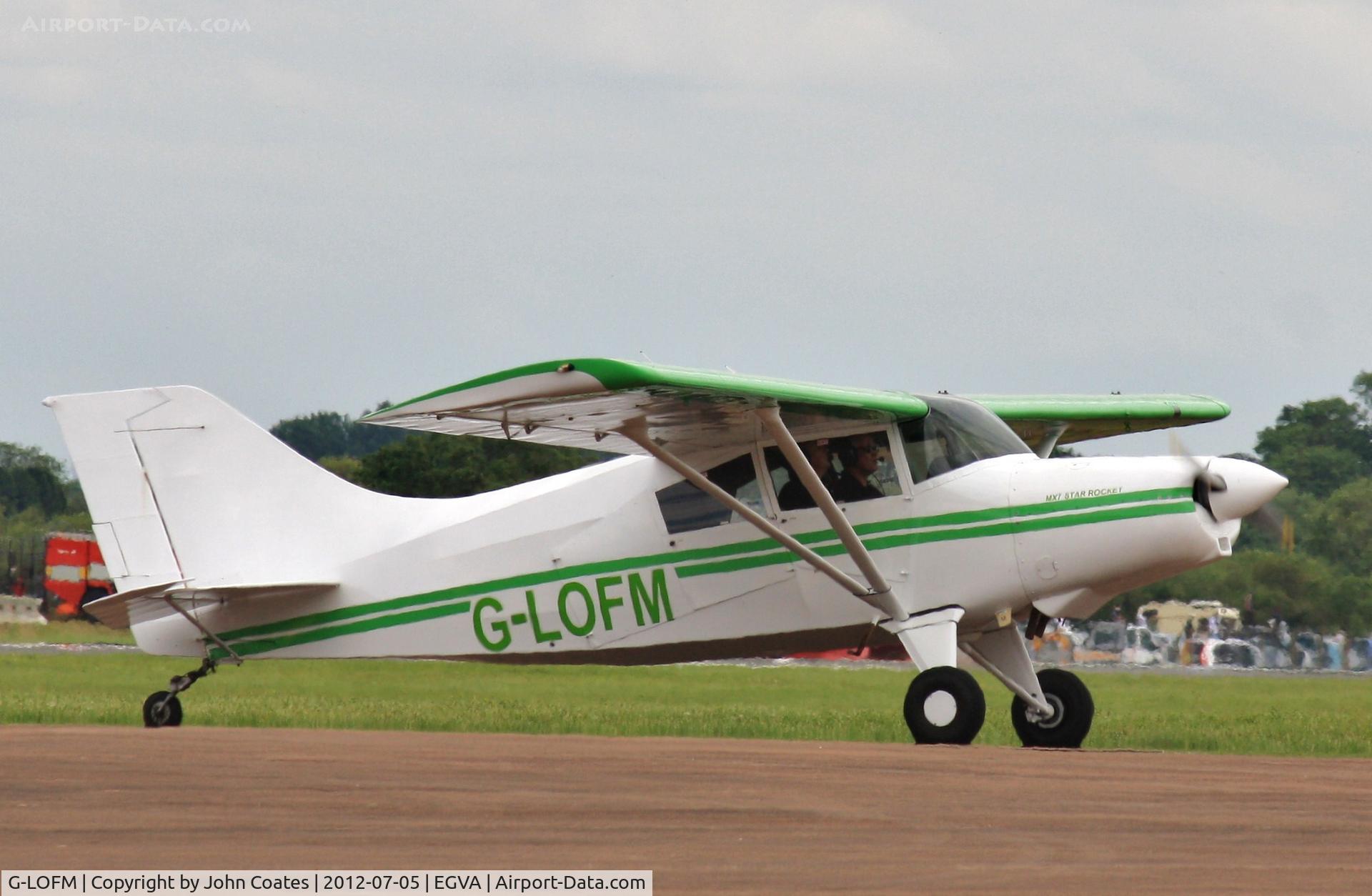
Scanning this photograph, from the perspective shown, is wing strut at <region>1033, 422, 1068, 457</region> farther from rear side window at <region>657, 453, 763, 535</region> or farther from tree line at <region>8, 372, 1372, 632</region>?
tree line at <region>8, 372, 1372, 632</region>

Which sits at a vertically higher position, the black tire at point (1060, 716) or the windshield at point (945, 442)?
the windshield at point (945, 442)

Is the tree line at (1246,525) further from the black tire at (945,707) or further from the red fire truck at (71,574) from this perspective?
the black tire at (945,707)

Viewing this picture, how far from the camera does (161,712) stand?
1577 cm

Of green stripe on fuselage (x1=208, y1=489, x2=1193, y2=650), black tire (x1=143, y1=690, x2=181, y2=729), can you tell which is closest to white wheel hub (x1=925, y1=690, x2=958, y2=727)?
green stripe on fuselage (x1=208, y1=489, x2=1193, y2=650)

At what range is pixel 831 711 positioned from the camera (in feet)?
66.0

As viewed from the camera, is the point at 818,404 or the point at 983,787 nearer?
the point at 983,787

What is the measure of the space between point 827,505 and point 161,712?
623cm

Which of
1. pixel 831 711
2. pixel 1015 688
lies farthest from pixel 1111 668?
pixel 1015 688

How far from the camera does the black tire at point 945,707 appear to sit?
12.9 metres

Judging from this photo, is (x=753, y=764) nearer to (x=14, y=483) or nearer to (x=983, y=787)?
(x=983, y=787)

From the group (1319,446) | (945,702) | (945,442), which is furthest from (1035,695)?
(1319,446)

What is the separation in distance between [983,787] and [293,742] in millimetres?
4460

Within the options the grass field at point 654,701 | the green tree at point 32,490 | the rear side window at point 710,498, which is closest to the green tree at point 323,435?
the green tree at point 32,490

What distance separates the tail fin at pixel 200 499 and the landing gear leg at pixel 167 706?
743mm
